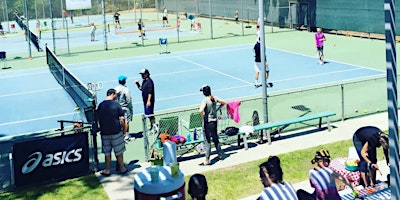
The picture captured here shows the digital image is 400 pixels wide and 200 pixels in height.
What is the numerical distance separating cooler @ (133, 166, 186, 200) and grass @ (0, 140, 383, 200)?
8.05ft

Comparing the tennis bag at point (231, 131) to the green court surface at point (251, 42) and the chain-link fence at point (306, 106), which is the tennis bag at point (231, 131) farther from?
the green court surface at point (251, 42)

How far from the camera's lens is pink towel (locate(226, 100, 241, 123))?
13992 mm

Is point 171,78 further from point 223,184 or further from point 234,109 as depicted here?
point 223,184

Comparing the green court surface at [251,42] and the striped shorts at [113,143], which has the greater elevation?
the green court surface at [251,42]

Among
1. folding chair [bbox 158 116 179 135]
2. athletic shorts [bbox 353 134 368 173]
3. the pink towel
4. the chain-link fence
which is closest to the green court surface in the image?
the chain-link fence

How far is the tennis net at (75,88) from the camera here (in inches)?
533

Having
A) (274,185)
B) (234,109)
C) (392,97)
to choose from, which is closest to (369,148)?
(274,185)

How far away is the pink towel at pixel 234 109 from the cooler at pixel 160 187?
18.7ft

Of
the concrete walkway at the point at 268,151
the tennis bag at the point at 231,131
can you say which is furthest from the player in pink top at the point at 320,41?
the tennis bag at the point at 231,131

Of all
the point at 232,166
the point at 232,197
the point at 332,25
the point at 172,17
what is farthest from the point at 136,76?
the point at 172,17

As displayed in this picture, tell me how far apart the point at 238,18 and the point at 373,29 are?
60.3 ft

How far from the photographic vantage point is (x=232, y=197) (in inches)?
422

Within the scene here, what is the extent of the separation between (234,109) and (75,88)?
27.3 feet

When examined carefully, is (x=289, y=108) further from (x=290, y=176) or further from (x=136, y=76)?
(x=136, y=76)
